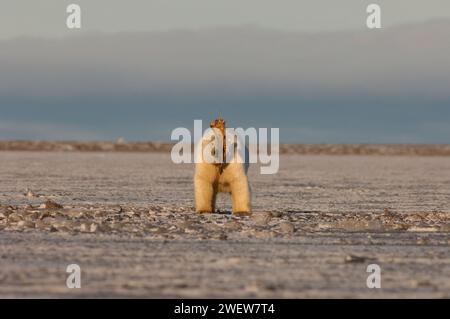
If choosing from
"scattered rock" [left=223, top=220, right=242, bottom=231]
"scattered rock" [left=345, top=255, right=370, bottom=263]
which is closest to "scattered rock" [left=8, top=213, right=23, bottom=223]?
"scattered rock" [left=223, top=220, right=242, bottom=231]

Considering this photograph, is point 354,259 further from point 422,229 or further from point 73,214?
point 73,214

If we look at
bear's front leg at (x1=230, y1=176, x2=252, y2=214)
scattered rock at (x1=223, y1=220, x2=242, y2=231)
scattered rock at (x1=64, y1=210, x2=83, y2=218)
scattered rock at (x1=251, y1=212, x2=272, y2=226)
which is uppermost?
bear's front leg at (x1=230, y1=176, x2=252, y2=214)

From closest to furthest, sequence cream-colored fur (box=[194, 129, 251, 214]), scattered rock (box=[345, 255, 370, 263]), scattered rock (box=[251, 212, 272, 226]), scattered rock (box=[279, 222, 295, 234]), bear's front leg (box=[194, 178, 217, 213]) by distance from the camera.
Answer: scattered rock (box=[345, 255, 370, 263])
scattered rock (box=[279, 222, 295, 234])
scattered rock (box=[251, 212, 272, 226])
cream-colored fur (box=[194, 129, 251, 214])
bear's front leg (box=[194, 178, 217, 213])

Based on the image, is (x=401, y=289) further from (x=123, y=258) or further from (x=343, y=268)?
(x=123, y=258)

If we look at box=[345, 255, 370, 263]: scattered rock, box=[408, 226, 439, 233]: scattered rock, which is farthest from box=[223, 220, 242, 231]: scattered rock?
box=[345, 255, 370, 263]: scattered rock

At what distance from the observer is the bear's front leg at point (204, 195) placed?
1594cm

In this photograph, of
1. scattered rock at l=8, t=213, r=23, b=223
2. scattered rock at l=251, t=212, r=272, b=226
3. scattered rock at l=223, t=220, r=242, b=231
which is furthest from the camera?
scattered rock at l=251, t=212, r=272, b=226

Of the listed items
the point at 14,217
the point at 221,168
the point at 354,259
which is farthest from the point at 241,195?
the point at 354,259

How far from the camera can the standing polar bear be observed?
1568cm

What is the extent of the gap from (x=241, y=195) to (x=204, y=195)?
55 centimetres

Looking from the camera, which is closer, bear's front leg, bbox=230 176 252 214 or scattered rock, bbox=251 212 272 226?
scattered rock, bbox=251 212 272 226

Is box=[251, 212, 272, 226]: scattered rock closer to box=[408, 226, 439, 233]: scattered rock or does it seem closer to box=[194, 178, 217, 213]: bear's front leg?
box=[194, 178, 217, 213]: bear's front leg

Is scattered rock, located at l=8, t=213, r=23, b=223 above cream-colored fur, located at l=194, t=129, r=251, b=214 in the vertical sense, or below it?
below
